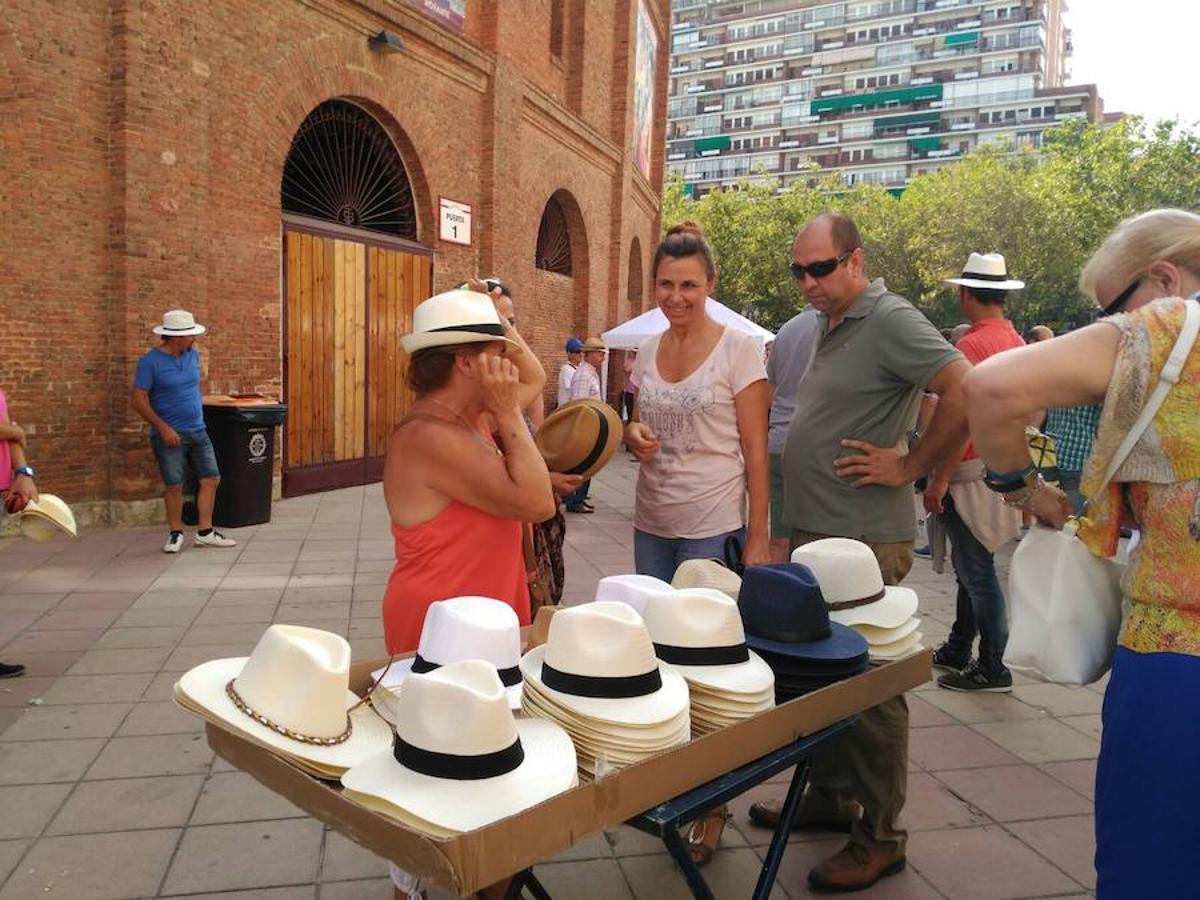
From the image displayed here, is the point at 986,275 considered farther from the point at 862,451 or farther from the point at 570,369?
the point at 570,369

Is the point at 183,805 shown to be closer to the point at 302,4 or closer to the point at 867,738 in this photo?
the point at 867,738

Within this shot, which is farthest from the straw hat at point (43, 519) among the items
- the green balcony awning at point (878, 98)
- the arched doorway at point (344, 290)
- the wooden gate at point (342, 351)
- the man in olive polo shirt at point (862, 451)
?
the green balcony awning at point (878, 98)

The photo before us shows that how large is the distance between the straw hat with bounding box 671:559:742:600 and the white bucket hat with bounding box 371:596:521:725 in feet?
2.60

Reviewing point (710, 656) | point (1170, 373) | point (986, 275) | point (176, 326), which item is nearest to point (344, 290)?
point (176, 326)

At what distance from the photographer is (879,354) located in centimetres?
312

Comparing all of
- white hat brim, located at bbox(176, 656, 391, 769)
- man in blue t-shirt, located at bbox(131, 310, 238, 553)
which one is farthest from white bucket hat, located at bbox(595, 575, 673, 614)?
man in blue t-shirt, located at bbox(131, 310, 238, 553)

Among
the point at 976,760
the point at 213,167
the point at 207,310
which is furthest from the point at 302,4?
the point at 976,760

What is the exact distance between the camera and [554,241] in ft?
59.3

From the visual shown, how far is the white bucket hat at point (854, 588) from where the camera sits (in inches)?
101

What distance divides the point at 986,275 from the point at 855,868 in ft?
11.5

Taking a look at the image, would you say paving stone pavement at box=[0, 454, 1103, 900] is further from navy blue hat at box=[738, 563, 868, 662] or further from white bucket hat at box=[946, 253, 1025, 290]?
white bucket hat at box=[946, 253, 1025, 290]

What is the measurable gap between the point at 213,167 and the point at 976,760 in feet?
28.9

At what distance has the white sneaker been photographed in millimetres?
7969

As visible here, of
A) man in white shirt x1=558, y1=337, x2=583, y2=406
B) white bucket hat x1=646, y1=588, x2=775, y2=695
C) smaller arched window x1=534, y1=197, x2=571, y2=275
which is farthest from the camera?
smaller arched window x1=534, y1=197, x2=571, y2=275
